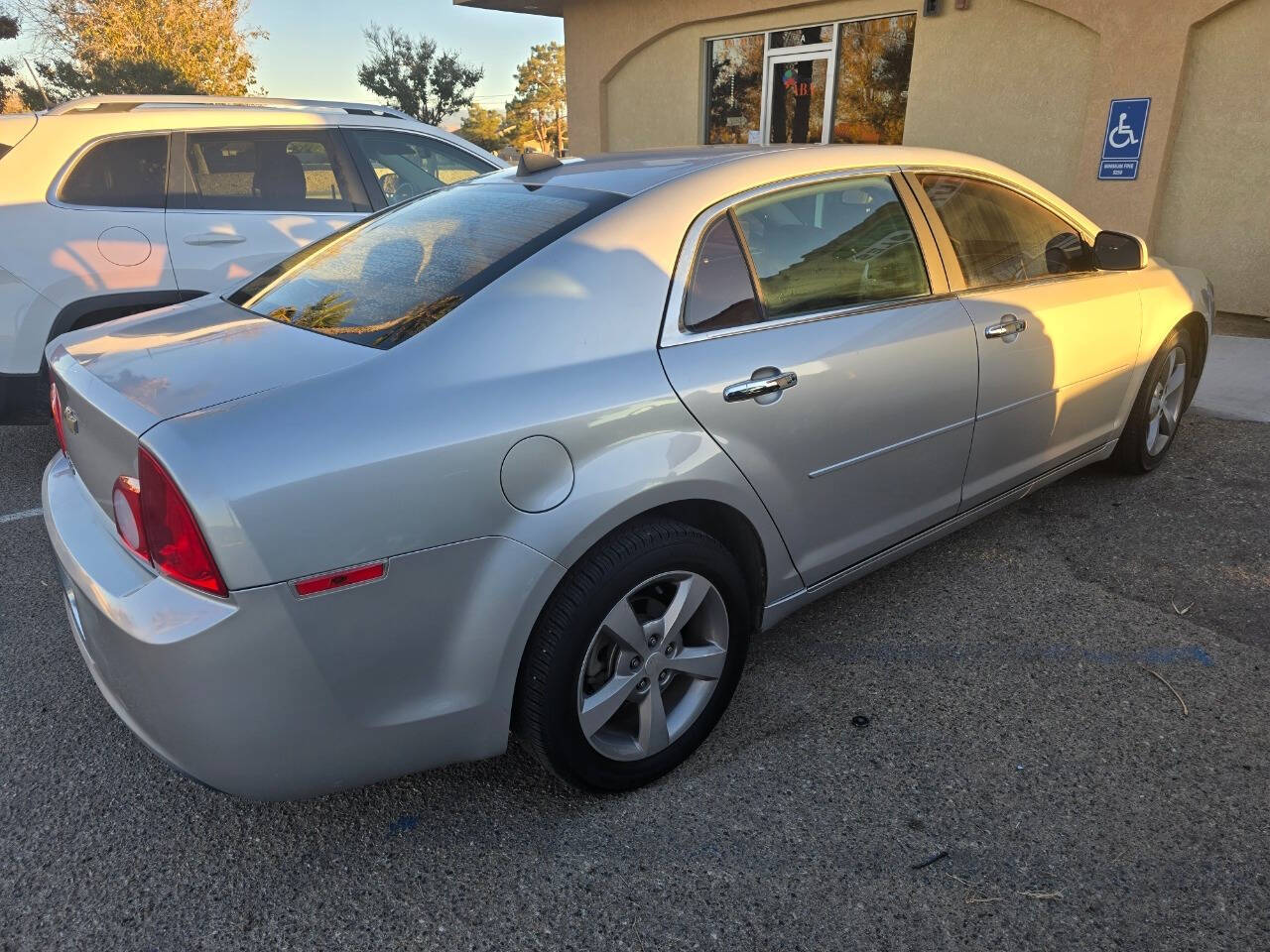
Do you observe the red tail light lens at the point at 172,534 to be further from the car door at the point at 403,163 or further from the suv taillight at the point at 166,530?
the car door at the point at 403,163

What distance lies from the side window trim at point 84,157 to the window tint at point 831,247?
3.49 metres

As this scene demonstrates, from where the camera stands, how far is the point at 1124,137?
7.46 metres

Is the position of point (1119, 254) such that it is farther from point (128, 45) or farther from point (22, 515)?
point (128, 45)

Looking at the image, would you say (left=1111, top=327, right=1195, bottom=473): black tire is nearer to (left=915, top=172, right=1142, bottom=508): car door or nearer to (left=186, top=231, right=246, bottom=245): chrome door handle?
(left=915, top=172, right=1142, bottom=508): car door

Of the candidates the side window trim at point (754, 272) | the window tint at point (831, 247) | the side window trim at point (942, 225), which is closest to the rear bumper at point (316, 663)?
the side window trim at point (754, 272)

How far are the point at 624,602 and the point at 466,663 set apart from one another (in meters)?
0.41

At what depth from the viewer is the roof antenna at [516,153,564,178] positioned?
2.82 m

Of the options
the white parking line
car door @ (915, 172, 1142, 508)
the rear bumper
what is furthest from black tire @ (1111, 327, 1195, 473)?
the white parking line

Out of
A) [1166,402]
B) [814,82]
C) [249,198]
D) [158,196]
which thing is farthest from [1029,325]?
[814,82]

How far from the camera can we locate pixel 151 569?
5.96 ft

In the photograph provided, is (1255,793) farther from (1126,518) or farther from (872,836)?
(1126,518)

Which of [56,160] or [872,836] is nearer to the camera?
[872,836]

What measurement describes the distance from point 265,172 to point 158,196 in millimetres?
605

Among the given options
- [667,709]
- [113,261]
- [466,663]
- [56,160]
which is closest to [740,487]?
[667,709]
